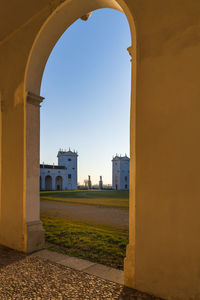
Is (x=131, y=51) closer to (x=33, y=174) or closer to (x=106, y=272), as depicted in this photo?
(x=33, y=174)

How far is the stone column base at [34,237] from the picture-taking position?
13.5 feet

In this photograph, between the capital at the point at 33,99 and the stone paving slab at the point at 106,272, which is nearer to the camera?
the stone paving slab at the point at 106,272

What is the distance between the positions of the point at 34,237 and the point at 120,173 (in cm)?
5791

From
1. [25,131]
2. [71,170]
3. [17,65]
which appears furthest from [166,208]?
[71,170]

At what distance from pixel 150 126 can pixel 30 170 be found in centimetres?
276

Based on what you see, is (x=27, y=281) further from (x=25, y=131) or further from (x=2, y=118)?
(x=2, y=118)

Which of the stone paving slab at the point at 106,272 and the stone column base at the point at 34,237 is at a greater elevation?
the stone column base at the point at 34,237

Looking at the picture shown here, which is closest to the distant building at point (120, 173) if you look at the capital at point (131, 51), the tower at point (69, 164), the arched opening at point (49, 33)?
the tower at point (69, 164)

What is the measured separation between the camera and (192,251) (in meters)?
2.32

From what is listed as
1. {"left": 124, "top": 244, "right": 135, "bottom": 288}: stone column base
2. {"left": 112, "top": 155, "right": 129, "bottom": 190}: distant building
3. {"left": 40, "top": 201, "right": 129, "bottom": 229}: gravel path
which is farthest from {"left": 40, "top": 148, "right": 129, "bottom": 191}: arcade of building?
{"left": 124, "top": 244, "right": 135, "bottom": 288}: stone column base

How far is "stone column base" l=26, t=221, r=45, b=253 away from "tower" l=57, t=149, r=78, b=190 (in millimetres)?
55671

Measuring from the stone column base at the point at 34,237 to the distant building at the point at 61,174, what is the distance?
51.5 m

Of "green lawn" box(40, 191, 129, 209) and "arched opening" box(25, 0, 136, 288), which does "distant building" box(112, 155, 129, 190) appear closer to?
"green lawn" box(40, 191, 129, 209)

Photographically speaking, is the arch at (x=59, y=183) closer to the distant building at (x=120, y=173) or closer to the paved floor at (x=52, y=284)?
the distant building at (x=120, y=173)
